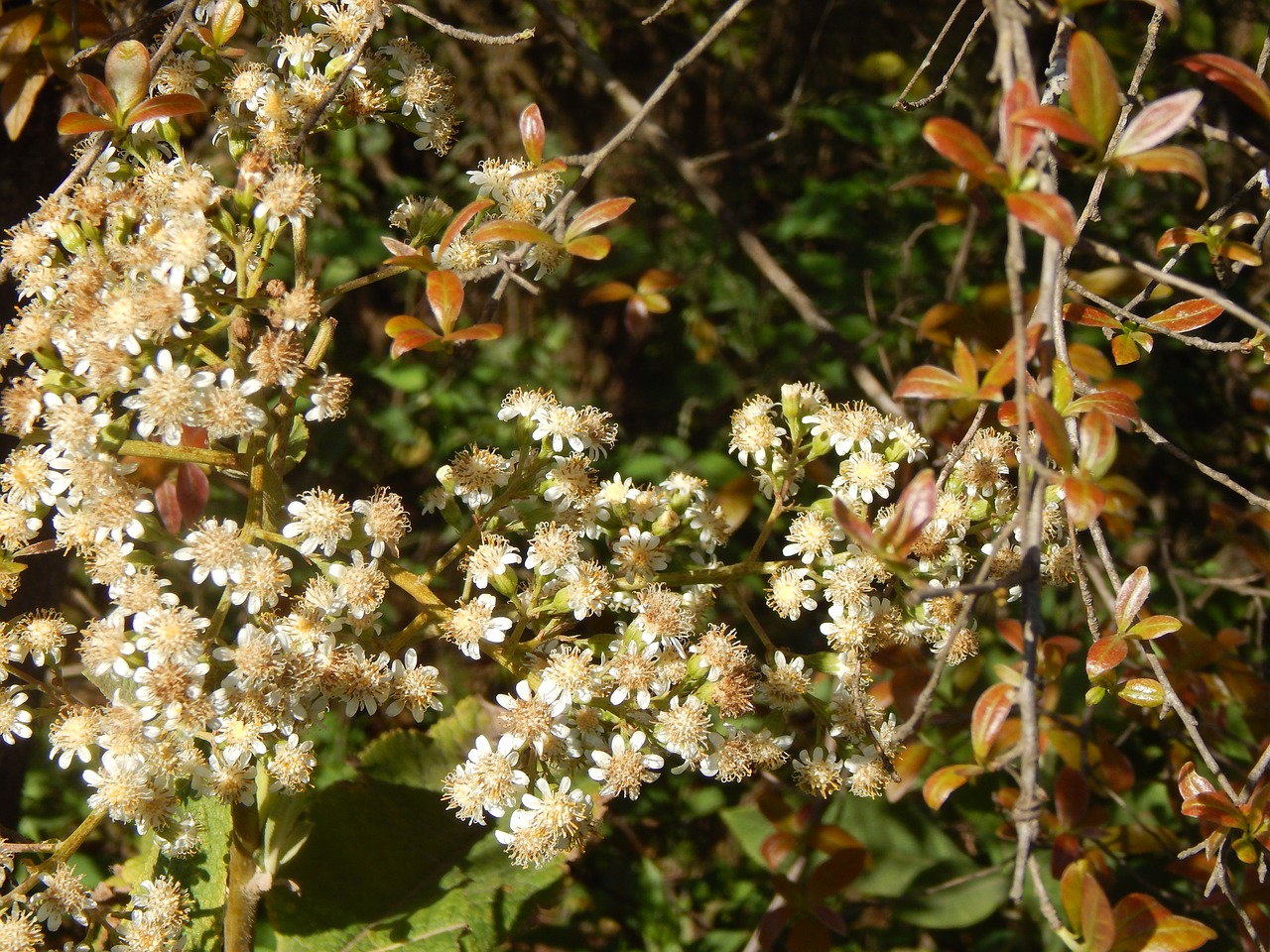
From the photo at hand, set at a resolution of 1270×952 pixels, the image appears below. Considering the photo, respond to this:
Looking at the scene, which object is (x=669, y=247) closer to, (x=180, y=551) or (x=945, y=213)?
(x=945, y=213)

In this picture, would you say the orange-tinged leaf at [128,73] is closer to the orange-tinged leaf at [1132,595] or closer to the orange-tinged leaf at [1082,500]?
the orange-tinged leaf at [1082,500]

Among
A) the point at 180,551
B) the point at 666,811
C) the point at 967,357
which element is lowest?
the point at 666,811

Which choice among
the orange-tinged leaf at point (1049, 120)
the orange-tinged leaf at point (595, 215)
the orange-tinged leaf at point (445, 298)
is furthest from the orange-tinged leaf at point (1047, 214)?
the orange-tinged leaf at point (445, 298)

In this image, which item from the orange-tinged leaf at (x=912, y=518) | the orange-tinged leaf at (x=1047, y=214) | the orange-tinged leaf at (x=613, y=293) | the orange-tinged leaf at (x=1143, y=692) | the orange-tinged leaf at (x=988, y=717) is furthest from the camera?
the orange-tinged leaf at (x=613, y=293)

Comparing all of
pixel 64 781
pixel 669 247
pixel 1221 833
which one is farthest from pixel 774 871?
pixel 64 781

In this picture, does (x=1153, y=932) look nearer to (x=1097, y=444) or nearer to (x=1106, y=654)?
(x=1106, y=654)

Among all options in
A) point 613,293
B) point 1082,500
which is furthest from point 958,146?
point 613,293
